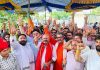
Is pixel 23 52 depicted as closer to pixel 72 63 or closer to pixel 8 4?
pixel 72 63

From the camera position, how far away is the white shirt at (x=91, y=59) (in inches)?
219

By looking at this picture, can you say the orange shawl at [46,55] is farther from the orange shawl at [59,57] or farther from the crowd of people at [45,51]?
the orange shawl at [59,57]

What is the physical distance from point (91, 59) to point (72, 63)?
955 millimetres

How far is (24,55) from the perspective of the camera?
711 centimetres

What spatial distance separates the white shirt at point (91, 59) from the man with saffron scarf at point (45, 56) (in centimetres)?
157

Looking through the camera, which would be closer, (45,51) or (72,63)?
(72,63)

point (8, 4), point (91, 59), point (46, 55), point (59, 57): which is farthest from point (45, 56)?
point (8, 4)

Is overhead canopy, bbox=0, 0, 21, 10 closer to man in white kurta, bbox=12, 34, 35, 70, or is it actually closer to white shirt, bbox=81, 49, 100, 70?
man in white kurta, bbox=12, 34, 35, 70

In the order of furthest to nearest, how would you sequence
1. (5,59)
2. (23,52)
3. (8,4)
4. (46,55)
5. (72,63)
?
(8,4)
(46,55)
(23,52)
(72,63)
(5,59)

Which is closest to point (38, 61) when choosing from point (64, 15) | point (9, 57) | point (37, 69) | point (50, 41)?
point (37, 69)

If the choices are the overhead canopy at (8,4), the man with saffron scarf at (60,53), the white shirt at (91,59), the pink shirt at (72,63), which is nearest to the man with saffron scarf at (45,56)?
the man with saffron scarf at (60,53)

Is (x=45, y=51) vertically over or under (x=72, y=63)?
over

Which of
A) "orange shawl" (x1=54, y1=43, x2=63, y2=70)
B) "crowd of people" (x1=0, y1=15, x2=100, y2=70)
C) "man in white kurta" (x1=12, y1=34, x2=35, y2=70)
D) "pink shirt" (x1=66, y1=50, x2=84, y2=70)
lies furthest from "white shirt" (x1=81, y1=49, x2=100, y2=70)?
"man in white kurta" (x1=12, y1=34, x2=35, y2=70)

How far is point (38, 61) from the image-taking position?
24.0ft
